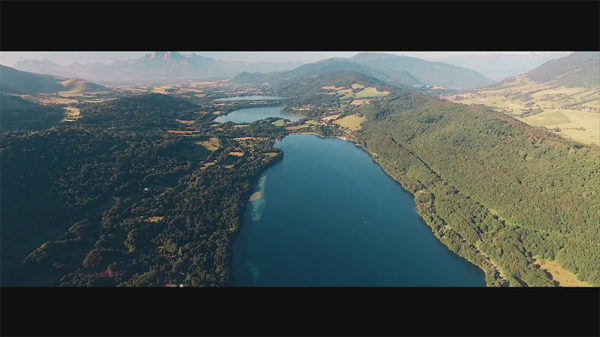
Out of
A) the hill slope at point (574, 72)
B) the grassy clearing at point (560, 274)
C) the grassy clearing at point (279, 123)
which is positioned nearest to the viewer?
the grassy clearing at point (560, 274)

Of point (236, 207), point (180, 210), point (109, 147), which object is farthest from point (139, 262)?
point (109, 147)

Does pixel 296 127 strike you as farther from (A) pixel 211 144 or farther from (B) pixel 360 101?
(B) pixel 360 101

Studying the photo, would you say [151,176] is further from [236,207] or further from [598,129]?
[598,129]

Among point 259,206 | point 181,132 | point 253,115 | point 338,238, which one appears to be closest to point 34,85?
point 181,132

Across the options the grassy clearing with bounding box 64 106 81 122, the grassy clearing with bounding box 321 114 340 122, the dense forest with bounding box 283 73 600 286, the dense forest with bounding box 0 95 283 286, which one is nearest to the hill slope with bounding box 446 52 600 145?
the dense forest with bounding box 283 73 600 286

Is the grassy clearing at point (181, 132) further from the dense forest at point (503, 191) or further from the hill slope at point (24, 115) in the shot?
the dense forest at point (503, 191)

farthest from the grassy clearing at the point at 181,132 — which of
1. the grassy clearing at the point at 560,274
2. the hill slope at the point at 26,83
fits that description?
the grassy clearing at the point at 560,274
